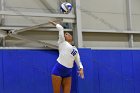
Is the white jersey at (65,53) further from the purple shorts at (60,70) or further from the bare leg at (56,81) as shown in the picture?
the bare leg at (56,81)

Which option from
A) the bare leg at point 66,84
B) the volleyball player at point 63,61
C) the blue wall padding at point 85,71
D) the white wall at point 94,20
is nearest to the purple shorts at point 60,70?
the volleyball player at point 63,61

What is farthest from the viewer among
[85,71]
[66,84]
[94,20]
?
[94,20]

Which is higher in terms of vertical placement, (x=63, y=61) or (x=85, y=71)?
(x=63, y=61)

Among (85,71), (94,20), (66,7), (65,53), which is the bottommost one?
(85,71)

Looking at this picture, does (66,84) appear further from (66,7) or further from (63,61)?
(66,7)

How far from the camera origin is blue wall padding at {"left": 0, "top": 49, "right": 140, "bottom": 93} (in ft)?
19.6

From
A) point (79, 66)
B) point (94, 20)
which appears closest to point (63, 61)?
point (79, 66)

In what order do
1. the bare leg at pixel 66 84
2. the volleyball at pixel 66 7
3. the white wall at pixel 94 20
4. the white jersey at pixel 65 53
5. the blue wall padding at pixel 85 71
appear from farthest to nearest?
1. the white wall at pixel 94 20
2. the volleyball at pixel 66 7
3. the blue wall padding at pixel 85 71
4. the bare leg at pixel 66 84
5. the white jersey at pixel 65 53

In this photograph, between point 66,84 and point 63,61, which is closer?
point 63,61

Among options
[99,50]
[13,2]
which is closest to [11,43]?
[13,2]

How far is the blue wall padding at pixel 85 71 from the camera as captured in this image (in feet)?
19.6

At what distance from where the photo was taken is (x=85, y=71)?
643 centimetres

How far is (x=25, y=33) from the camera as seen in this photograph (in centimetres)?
630

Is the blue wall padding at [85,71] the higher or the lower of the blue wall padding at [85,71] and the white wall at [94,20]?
the lower
